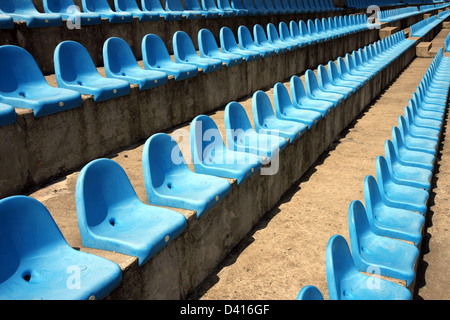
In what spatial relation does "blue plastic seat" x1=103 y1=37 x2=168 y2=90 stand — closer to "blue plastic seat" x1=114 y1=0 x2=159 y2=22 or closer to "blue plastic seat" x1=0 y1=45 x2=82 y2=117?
"blue plastic seat" x1=0 y1=45 x2=82 y2=117

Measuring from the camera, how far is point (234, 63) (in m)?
3.26

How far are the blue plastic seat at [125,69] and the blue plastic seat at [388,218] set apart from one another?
4.19 feet

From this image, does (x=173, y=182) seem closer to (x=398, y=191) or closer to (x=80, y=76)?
(x=80, y=76)

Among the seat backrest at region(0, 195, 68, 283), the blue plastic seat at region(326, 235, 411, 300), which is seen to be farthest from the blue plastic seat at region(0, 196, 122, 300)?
the blue plastic seat at region(326, 235, 411, 300)

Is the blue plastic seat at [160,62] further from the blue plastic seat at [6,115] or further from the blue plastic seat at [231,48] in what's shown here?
the blue plastic seat at [6,115]

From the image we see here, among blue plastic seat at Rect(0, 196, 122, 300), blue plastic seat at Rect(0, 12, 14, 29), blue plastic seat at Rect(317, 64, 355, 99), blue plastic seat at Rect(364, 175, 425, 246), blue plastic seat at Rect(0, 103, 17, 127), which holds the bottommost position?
blue plastic seat at Rect(364, 175, 425, 246)

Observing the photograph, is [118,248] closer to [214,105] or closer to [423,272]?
[423,272]

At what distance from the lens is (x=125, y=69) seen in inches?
99.8

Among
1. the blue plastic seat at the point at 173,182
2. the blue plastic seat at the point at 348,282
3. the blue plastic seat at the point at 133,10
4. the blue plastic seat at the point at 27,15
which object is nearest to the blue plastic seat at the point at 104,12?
the blue plastic seat at the point at 133,10

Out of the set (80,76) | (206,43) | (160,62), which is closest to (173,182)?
(80,76)

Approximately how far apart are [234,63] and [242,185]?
1.65 meters

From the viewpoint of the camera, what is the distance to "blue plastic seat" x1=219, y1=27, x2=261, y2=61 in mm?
3500

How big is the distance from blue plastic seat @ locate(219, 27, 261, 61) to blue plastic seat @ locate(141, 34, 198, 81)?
0.78 metres
